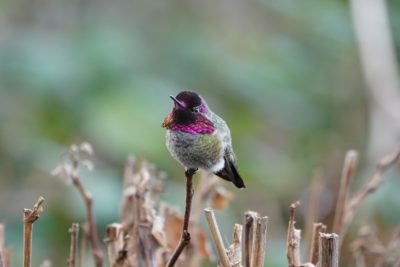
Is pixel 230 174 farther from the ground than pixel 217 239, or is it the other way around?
pixel 230 174

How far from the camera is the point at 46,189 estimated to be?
244 centimetres

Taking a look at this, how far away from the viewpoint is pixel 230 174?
1014 millimetres

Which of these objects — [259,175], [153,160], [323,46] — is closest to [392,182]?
[259,175]

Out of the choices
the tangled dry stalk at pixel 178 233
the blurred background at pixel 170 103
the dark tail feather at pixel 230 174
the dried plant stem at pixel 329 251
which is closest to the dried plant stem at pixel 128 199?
the tangled dry stalk at pixel 178 233

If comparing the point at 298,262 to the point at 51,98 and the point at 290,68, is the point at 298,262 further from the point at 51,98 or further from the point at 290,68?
the point at 290,68

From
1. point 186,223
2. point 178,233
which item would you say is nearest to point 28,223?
point 186,223

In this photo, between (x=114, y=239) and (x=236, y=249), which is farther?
(x=114, y=239)

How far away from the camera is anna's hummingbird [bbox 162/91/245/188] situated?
0.91 metres

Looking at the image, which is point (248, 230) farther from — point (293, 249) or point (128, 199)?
point (128, 199)

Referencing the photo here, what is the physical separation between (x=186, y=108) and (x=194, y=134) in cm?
3

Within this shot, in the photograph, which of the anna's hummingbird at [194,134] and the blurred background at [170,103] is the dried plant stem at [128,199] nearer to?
the anna's hummingbird at [194,134]

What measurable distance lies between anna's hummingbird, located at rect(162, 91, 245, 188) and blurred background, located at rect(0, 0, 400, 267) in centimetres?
100

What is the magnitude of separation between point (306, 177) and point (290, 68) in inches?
21.1

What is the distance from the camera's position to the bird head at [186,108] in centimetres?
91
